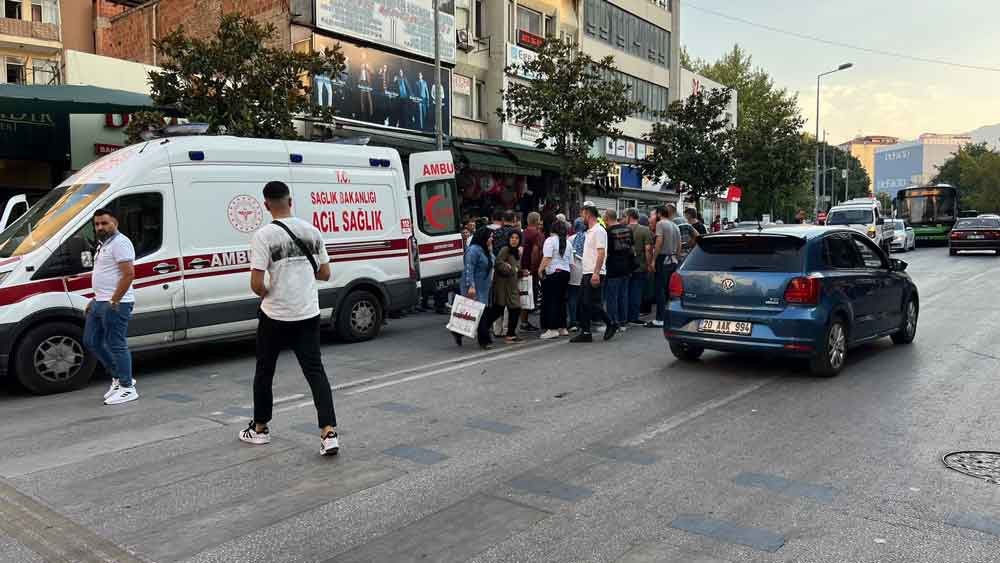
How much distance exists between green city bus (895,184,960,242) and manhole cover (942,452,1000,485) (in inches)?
1342

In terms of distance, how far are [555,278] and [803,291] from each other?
3942 millimetres

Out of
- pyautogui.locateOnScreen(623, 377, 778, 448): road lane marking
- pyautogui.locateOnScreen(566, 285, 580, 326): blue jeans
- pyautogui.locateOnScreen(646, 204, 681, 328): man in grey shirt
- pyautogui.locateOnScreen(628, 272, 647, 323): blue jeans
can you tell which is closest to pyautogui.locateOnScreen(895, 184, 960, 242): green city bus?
pyautogui.locateOnScreen(646, 204, 681, 328): man in grey shirt

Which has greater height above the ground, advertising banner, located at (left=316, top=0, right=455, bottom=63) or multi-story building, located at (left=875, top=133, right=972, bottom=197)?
multi-story building, located at (left=875, top=133, right=972, bottom=197)

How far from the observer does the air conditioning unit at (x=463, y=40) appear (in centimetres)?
2682

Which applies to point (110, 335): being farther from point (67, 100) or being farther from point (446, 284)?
point (446, 284)

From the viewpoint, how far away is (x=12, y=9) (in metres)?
27.2

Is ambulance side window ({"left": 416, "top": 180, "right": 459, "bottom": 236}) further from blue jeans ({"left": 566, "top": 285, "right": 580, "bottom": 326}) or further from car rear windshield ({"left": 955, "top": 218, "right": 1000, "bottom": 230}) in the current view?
car rear windshield ({"left": 955, "top": 218, "right": 1000, "bottom": 230})

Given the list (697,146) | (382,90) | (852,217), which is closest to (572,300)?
(382,90)

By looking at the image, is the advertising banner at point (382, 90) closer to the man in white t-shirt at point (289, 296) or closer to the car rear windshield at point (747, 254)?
the car rear windshield at point (747, 254)

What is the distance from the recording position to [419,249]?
1361 centimetres

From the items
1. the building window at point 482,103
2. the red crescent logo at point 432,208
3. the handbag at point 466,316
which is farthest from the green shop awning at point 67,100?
the building window at point 482,103

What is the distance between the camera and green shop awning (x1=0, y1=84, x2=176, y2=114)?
40.0ft

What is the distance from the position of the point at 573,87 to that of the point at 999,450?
1622 centimetres

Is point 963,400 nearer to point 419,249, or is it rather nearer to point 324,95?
point 419,249
